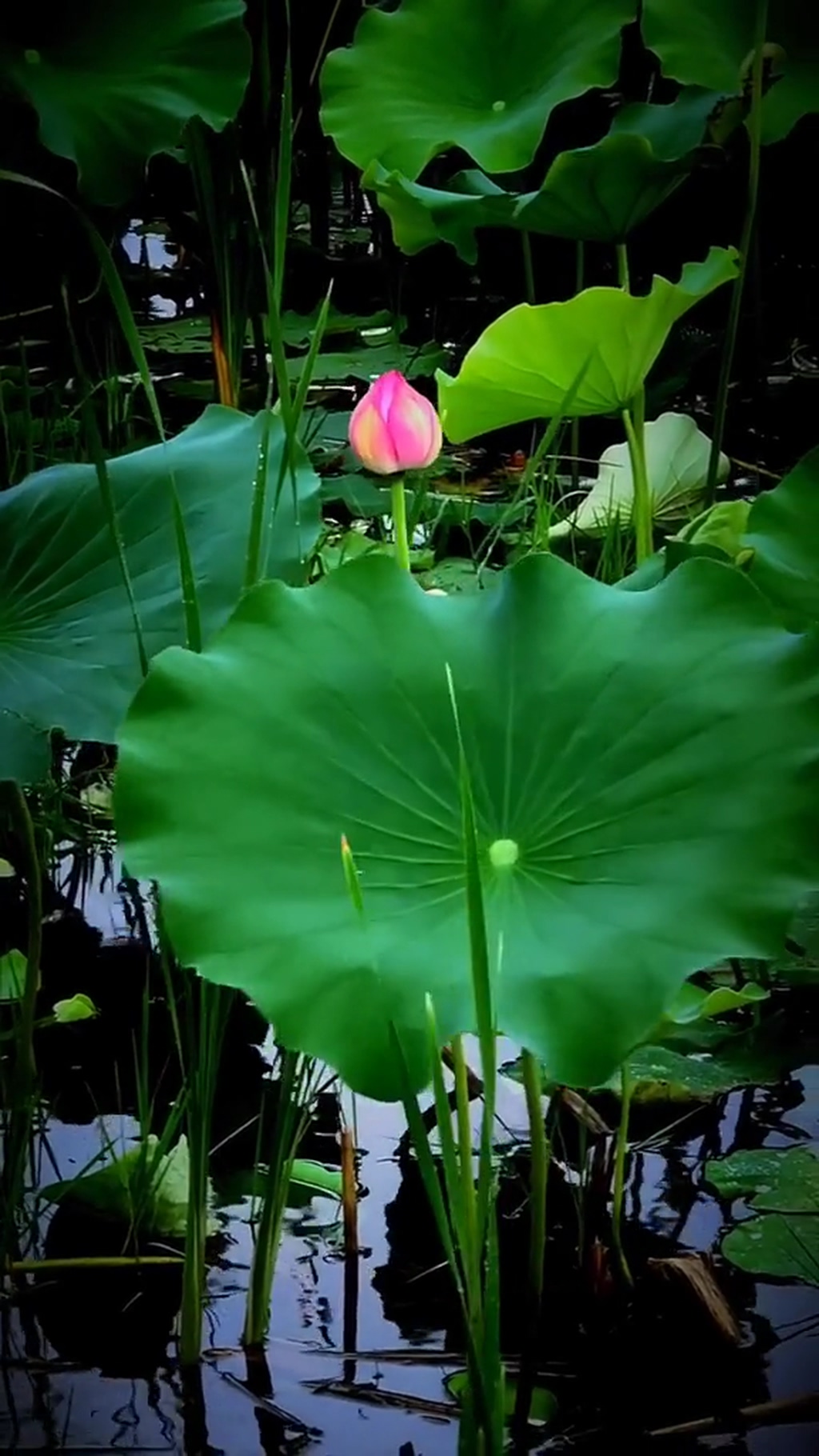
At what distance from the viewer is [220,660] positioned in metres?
0.70

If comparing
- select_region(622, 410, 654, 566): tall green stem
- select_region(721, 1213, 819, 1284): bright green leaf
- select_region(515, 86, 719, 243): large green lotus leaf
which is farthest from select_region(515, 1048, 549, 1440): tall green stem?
select_region(515, 86, 719, 243): large green lotus leaf

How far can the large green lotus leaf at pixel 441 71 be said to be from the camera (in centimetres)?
153

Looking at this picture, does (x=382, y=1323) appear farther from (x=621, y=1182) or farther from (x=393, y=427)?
(x=393, y=427)

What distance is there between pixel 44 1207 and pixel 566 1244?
0.99ft

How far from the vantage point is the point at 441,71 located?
1.60 m

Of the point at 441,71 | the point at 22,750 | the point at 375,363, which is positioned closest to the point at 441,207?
the point at 441,71

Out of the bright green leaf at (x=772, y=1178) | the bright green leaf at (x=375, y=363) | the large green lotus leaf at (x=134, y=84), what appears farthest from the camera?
the bright green leaf at (x=375, y=363)

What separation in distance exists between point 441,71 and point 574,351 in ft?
2.68

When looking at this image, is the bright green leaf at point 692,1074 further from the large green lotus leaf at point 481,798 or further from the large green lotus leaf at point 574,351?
the large green lotus leaf at point 574,351

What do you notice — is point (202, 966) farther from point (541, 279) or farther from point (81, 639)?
point (541, 279)

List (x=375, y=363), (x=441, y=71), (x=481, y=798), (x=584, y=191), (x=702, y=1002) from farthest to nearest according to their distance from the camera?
1. (x=375, y=363)
2. (x=441, y=71)
3. (x=584, y=191)
4. (x=702, y=1002)
5. (x=481, y=798)

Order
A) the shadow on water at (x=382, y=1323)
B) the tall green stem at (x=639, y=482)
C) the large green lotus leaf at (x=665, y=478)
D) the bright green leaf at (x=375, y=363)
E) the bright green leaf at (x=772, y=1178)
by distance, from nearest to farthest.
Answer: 1. the shadow on water at (x=382, y=1323)
2. the bright green leaf at (x=772, y=1178)
3. the tall green stem at (x=639, y=482)
4. the large green lotus leaf at (x=665, y=478)
5. the bright green leaf at (x=375, y=363)

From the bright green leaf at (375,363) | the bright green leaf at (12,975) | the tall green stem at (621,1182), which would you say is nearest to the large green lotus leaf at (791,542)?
the tall green stem at (621,1182)

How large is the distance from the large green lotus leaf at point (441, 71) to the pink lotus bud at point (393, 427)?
0.76 meters
